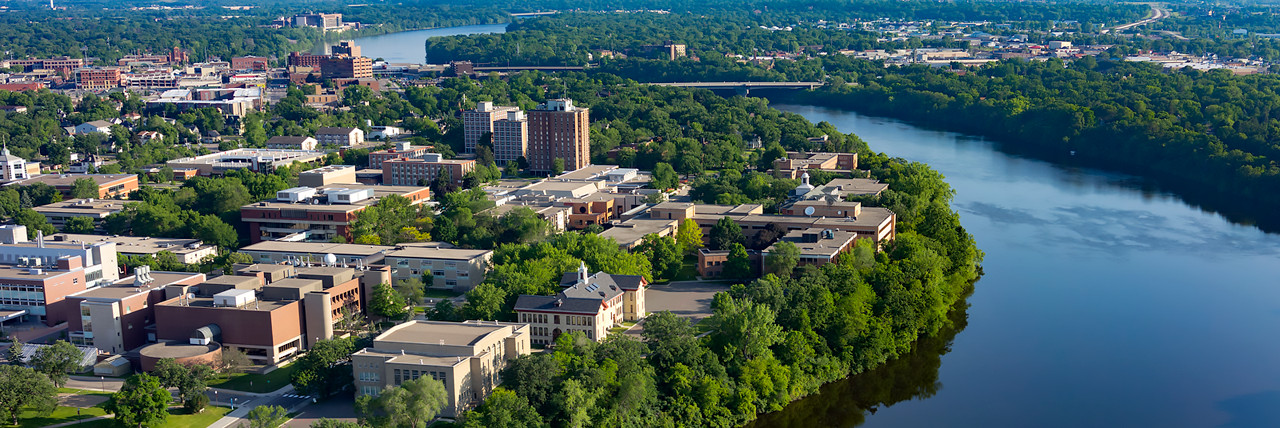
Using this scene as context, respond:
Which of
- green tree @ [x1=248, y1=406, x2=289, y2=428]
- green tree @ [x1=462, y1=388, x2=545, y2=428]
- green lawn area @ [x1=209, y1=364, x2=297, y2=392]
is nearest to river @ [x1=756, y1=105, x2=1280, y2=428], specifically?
green tree @ [x1=462, y1=388, x2=545, y2=428]

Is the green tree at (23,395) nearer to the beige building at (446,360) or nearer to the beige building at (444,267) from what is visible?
the beige building at (446,360)

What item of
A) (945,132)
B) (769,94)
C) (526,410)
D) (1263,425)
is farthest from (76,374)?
(769,94)

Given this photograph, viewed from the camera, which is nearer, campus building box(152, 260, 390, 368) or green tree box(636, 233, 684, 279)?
campus building box(152, 260, 390, 368)

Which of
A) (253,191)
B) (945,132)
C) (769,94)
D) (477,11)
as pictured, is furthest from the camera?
(477,11)

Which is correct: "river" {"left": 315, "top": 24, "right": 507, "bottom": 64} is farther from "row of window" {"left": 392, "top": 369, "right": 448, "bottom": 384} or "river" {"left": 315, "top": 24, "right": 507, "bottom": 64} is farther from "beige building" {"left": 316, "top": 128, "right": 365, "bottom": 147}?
"row of window" {"left": 392, "top": 369, "right": 448, "bottom": 384}

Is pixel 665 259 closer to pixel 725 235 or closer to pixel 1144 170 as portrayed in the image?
pixel 725 235

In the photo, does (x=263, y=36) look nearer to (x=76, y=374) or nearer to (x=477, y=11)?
(x=477, y=11)

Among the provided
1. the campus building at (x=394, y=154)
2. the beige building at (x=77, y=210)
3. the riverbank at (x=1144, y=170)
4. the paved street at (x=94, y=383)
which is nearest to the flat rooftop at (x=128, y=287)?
the paved street at (x=94, y=383)
